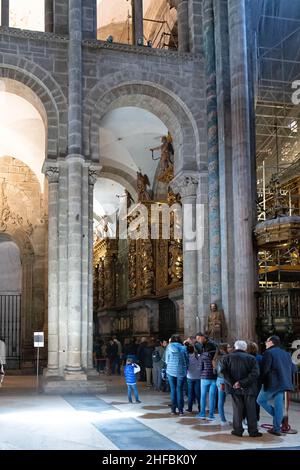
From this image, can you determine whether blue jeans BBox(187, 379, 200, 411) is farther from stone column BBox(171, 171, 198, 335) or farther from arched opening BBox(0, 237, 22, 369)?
arched opening BBox(0, 237, 22, 369)

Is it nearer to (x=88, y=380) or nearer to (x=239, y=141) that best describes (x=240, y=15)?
(x=239, y=141)

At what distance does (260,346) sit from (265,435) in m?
7.13

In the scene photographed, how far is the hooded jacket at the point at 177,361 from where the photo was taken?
35.0 feet

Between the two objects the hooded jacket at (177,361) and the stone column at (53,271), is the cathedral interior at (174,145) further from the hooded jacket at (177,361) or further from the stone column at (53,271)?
the hooded jacket at (177,361)

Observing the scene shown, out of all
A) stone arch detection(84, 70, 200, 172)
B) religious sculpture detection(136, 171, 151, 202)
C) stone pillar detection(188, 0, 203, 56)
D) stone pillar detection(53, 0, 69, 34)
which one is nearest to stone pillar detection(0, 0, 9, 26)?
stone pillar detection(53, 0, 69, 34)

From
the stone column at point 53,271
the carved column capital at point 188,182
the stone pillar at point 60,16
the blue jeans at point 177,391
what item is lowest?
the blue jeans at point 177,391

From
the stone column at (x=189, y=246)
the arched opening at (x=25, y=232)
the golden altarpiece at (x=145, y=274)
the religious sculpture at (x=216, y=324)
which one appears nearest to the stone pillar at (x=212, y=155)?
the religious sculpture at (x=216, y=324)

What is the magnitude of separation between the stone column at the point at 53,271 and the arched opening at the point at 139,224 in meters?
3.47

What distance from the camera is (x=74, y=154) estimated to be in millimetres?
Result: 16328

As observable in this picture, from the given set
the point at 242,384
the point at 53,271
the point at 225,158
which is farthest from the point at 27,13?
the point at 242,384

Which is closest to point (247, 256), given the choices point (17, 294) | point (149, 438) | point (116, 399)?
point (116, 399)

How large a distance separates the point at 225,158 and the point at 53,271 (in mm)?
5555

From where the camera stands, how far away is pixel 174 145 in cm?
1870

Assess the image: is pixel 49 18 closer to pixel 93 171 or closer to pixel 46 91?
pixel 46 91
